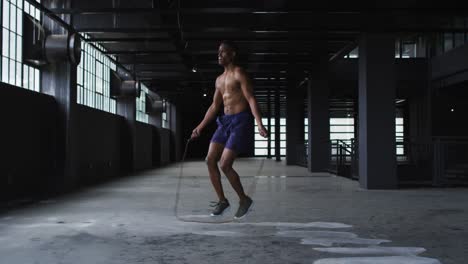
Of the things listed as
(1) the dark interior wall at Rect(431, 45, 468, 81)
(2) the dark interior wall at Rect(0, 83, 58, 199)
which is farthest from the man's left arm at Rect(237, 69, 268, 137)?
(1) the dark interior wall at Rect(431, 45, 468, 81)

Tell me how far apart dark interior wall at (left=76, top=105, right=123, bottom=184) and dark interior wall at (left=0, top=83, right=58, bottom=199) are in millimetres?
1567

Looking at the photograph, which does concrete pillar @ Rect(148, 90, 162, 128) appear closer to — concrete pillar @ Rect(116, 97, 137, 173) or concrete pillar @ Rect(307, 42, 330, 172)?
concrete pillar @ Rect(116, 97, 137, 173)

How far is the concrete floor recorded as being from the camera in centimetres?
490

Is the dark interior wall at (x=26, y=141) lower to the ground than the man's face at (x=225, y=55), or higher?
lower

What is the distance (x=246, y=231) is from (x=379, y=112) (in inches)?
291

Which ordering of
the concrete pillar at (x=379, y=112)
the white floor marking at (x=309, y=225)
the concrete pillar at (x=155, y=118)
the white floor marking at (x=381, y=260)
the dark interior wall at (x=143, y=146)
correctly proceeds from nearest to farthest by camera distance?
the white floor marking at (x=381, y=260) → the white floor marking at (x=309, y=225) → the concrete pillar at (x=379, y=112) → the dark interior wall at (x=143, y=146) → the concrete pillar at (x=155, y=118)

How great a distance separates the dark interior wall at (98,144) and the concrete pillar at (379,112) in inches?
274

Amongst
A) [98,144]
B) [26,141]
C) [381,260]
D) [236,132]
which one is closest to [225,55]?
[236,132]

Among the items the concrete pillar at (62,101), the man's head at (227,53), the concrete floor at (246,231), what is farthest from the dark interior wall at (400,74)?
the man's head at (227,53)

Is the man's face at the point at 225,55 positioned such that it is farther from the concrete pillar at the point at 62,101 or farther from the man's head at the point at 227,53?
the concrete pillar at the point at 62,101

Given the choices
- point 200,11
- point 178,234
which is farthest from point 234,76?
point 200,11

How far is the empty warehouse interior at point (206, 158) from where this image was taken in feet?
18.3

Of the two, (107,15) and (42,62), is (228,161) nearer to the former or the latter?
(42,62)

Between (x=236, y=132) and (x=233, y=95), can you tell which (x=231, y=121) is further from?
(x=233, y=95)
